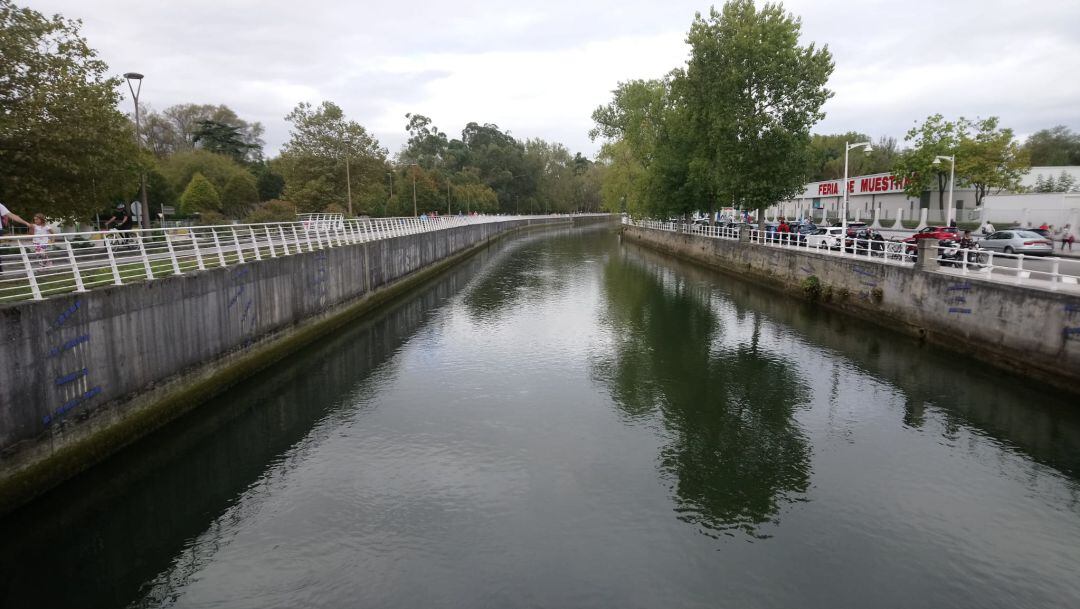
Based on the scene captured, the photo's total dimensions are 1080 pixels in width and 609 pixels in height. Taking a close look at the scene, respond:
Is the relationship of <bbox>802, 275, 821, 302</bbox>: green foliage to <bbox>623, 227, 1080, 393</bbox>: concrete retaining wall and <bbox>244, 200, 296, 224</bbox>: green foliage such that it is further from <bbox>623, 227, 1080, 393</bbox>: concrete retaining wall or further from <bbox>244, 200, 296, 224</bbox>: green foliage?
A: <bbox>244, 200, 296, 224</bbox>: green foliage

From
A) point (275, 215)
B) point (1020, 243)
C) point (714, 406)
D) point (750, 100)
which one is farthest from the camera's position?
point (275, 215)

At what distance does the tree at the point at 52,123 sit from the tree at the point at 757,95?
3439 cm

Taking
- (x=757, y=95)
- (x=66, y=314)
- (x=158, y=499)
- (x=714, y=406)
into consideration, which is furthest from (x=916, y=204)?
(x=66, y=314)

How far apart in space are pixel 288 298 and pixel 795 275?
82.8 ft

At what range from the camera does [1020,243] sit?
30.8 m

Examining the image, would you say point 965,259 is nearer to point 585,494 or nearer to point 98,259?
point 585,494

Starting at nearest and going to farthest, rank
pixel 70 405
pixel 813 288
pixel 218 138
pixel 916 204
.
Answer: pixel 70 405
pixel 813 288
pixel 916 204
pixel 218 138

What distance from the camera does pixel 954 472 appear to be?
462 inches

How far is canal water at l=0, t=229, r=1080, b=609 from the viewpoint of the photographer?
8.41 meters

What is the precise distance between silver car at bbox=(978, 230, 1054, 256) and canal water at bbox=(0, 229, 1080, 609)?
53.7 feet

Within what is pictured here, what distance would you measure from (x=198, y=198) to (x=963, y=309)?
212 ft

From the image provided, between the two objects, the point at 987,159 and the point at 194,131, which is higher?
the point at 194,131

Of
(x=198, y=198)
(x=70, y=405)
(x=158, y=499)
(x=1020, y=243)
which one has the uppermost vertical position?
(x=198, y=198)

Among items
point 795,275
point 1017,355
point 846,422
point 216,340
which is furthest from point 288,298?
point 795,275
